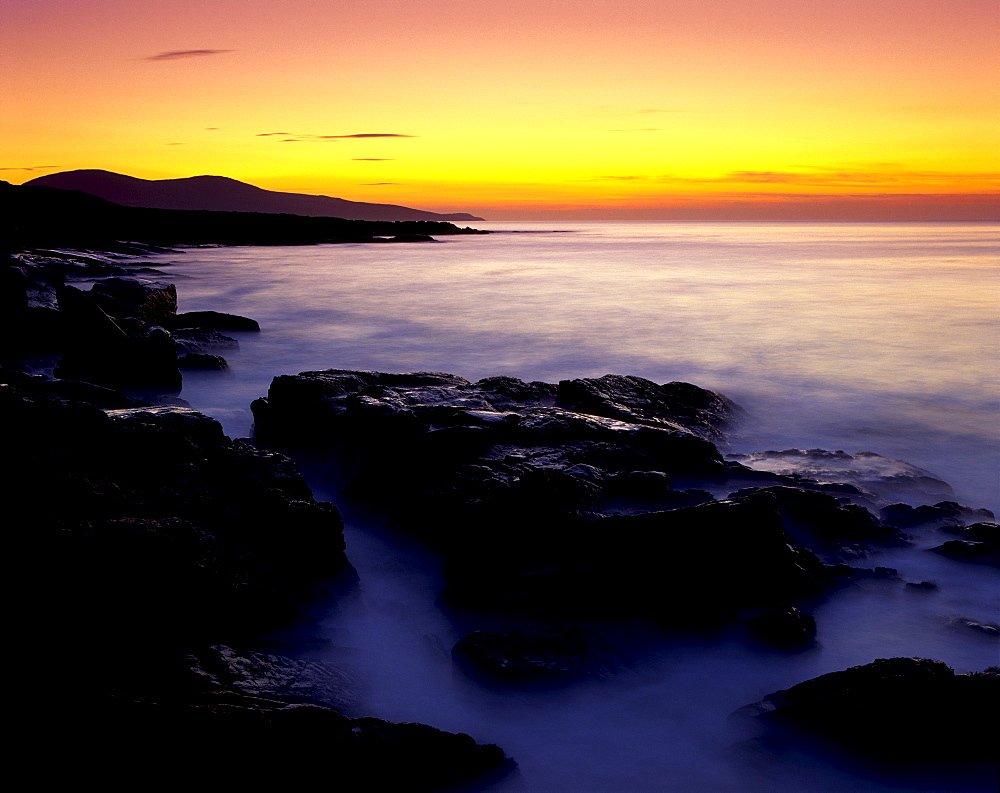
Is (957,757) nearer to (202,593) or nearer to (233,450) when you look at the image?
(202,593)

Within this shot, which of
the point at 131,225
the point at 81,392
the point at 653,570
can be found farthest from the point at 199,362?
the point at 131,225

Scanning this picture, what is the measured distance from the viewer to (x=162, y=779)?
2.45 m

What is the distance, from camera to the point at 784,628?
3.99 metres

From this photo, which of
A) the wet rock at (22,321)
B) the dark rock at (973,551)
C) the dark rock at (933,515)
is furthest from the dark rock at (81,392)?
the dark rock at (973,551)

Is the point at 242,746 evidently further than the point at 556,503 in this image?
No

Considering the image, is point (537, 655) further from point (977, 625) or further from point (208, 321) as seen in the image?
point (208, 321)

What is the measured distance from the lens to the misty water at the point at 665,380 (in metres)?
3.38

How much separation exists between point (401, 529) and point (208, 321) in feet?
34.6

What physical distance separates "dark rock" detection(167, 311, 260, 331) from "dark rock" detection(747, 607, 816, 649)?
12.5 m

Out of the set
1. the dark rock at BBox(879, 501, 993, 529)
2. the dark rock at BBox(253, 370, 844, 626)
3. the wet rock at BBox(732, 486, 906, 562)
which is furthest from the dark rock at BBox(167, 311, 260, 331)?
the dark rock at BBox(879, 501, 993, 529)

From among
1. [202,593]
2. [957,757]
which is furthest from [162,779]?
[957,757]

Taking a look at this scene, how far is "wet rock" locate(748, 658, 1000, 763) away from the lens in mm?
3113

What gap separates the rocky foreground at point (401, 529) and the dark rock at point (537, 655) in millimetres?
12

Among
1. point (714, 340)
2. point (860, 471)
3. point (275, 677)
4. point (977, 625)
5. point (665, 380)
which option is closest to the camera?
point (275, 677)
